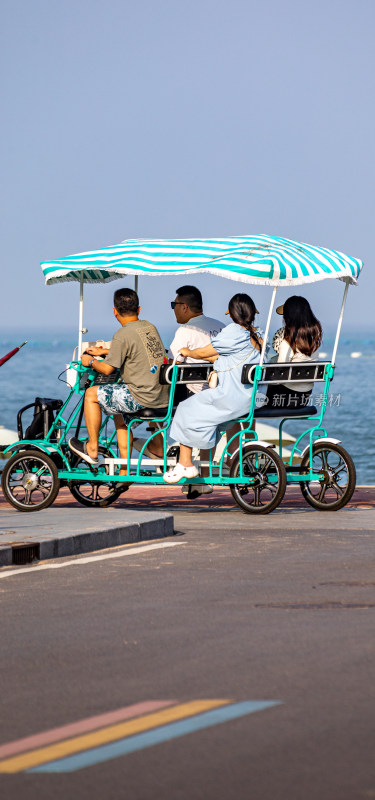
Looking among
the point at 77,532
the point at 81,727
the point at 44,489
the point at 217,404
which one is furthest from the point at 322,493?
the point at 81,727

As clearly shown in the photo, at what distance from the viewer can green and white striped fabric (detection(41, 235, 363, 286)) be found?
13.7 meters

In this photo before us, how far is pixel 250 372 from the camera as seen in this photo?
13.7 meters

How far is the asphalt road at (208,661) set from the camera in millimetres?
4770

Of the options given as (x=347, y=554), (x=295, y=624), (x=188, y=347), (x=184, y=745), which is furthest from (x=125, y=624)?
(x=188, y=347)

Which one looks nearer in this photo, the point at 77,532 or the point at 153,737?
the point at 153,737

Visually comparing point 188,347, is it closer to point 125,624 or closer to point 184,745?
point 125,624

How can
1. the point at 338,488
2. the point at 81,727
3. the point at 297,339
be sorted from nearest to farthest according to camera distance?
the point at 81,727, the point at 338,488, the point at 297,339

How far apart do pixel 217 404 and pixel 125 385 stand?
0.96 metres

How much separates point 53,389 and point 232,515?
9253 centimetres

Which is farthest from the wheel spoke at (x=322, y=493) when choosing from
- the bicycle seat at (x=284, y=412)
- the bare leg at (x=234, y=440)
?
the bare leg at (x=234, y=440)

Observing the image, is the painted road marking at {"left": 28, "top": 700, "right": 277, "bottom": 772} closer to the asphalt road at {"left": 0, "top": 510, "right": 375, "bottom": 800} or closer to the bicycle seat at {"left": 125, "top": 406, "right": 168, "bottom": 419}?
the asphalt road at {"left": 0, "top": 510, "right": 375, "bottom": 800}

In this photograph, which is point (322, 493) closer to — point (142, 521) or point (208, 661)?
point (142, 521)

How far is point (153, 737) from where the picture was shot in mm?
5266

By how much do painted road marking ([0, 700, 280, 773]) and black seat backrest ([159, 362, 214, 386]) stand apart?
26.9ft
